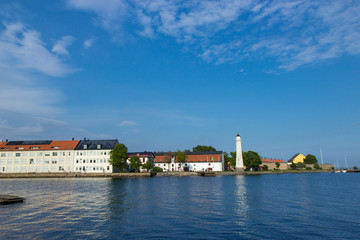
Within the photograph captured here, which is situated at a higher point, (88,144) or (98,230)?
(88,144)

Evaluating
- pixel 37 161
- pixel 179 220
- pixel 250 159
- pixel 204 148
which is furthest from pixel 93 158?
pixel 179 220

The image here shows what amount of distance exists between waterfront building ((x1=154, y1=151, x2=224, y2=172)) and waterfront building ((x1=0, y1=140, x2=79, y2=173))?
146ft

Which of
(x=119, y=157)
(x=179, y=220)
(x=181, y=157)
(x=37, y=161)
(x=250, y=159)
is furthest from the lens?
(x=250, y=159)

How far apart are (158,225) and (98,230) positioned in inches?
200

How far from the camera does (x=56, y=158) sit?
10919cm

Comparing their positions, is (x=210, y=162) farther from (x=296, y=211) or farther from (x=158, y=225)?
(x=158, y=225)

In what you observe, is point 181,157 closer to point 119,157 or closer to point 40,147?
point 119,157

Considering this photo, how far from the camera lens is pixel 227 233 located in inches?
844

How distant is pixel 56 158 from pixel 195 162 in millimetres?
63324

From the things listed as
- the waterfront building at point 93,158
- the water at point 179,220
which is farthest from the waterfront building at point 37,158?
the water at point 179,220

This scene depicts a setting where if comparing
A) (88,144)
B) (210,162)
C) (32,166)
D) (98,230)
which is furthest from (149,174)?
(98,230)

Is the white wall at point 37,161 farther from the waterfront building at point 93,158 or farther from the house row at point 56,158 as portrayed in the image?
the waterfront building at point 93,158

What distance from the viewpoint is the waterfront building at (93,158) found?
4205 inches

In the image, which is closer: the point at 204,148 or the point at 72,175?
the point at 72,175
